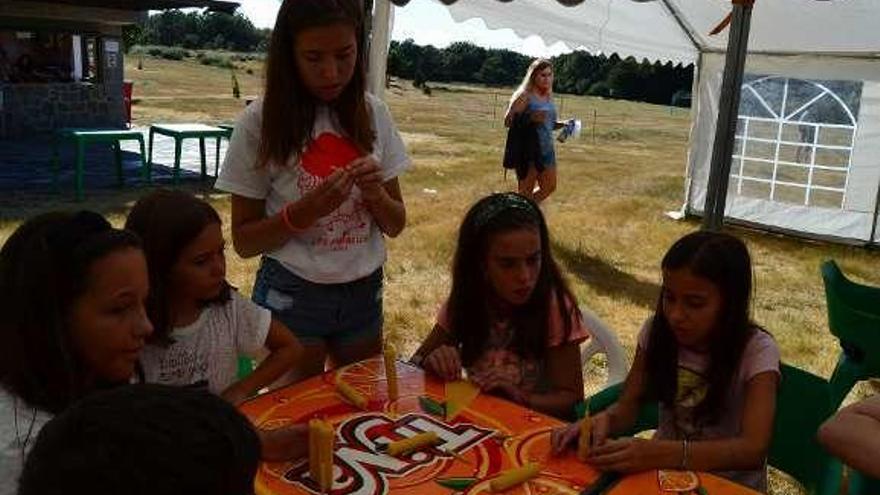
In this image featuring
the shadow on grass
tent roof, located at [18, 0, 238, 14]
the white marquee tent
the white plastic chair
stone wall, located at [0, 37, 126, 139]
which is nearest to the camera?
Result: the white plastic chair

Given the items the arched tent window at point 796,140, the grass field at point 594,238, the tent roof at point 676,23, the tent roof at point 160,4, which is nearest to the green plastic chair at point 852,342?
the grass field at point 594,238

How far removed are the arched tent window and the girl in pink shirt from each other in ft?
18.8

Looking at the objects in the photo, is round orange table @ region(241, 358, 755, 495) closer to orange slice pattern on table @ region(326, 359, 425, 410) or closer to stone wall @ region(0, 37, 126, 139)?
orange slice pattern on table @ region(326, 359, 425, 410)

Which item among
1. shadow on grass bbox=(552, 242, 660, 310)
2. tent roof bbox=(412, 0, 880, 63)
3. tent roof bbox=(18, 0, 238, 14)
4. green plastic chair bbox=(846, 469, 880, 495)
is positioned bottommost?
shadow on grass bbox=(552, 242, 660, 310)

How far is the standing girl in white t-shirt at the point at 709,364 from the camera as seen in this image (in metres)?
1.59

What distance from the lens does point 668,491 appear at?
1318 mm

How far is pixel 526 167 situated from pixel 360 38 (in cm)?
493

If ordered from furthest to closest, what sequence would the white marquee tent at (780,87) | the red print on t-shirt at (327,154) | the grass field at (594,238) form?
the white marquee tent at (780,87), the grass field at (594,238), the red print on t-shirt at (327,154)

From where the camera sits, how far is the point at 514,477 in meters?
1.32

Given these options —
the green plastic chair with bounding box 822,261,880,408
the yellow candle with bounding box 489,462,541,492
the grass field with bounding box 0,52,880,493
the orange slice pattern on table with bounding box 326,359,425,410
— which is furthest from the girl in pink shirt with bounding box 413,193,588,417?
the grass field with bounding box 0,52,880,493

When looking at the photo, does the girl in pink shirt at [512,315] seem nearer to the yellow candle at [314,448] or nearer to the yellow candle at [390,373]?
the yellow candle at [390,373]

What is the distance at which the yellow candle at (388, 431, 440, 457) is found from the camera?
1409mm

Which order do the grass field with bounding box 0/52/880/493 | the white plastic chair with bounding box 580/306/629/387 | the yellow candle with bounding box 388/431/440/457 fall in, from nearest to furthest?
the yellow candle with bounding box 388/431/440/457, the white plastic chair with bounding box 580/306/629/387, the grass field with bounding box 0/52/880/493

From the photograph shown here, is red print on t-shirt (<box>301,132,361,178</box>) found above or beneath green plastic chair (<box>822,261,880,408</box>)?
above
